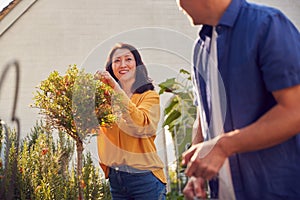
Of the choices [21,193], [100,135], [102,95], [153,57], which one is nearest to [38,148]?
[21,193]

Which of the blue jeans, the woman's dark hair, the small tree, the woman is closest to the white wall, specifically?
the small tree

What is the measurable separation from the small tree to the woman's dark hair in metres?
0.21

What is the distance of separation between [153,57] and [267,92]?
5.91m

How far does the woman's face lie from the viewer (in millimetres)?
3805

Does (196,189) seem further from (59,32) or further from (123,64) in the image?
(59,32)

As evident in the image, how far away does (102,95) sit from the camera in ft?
15.1

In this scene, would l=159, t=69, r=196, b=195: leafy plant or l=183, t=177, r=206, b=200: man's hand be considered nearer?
l=183, t=177, r=206, b=200: man's hand

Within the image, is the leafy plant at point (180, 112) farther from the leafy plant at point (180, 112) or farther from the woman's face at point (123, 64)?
the woman's face at point (123, 64)

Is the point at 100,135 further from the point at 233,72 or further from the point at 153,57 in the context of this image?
the point at 153,57

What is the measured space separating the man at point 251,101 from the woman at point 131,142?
2056 mm

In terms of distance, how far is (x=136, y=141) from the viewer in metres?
3.69

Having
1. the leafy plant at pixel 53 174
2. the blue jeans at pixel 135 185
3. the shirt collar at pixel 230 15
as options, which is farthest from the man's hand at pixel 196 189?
the leafy plant at pixel 53 174

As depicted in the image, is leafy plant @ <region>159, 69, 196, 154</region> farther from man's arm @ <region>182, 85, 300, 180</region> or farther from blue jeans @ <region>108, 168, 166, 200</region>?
man's arm @ <region>182, 85, 300, 180</region>

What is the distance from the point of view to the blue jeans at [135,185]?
369 cm
